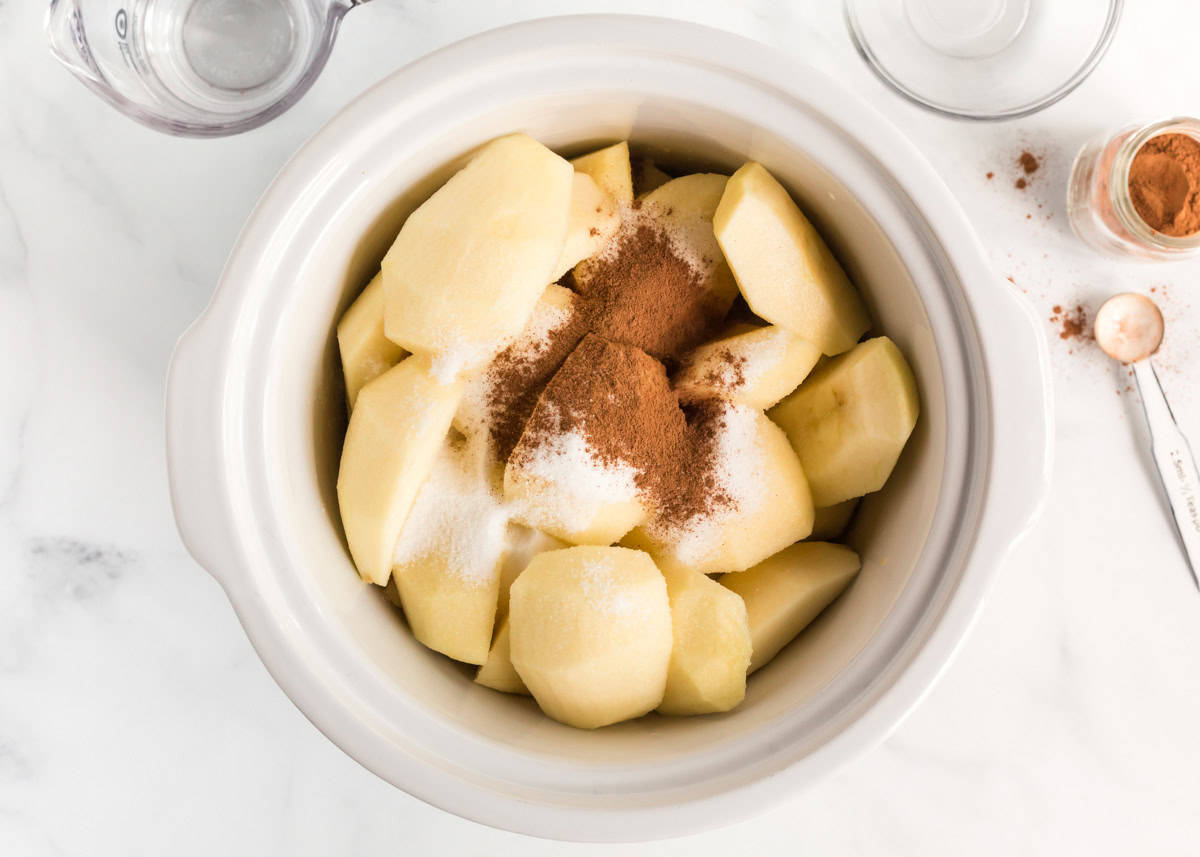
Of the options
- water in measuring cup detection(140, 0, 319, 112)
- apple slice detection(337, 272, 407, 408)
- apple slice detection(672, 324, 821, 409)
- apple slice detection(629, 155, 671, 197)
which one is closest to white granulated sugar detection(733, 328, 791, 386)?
apple slice detection(672, 324, 821, 409)

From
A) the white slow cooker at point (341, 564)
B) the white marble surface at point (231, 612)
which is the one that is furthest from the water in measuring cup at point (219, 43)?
the white slow cooker at point (341, 564)

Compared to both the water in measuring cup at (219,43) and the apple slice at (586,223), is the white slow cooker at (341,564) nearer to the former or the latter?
the apple slice at (586,223)

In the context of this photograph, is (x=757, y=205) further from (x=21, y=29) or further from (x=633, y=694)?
(x=21, y=29)

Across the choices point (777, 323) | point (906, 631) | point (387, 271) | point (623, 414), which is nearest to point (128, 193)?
point (387, 271)

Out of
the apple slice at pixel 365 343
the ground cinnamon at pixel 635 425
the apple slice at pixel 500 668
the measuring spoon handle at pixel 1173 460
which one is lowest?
the apple slice at pixel 500 668

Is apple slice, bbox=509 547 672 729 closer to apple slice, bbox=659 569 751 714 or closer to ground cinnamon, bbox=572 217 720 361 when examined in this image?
apple slice, bbox=659 569 751 714

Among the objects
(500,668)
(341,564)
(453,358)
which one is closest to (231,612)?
(341,564)
